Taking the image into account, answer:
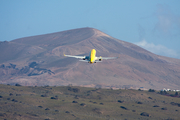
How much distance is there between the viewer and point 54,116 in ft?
282

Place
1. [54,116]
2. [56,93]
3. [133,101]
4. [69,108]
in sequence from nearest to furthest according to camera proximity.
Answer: [54,116] → [69,108] → [133,101] → [56,93]

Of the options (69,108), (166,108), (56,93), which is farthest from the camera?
(56,93)

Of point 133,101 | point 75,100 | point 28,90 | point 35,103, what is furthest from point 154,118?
point 28,90

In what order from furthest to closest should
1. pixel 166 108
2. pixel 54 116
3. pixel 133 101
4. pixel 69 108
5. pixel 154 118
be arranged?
1. pixel 133 101
2. pixel 166 108
3. pixel 69 108
4. pixel 154 118
5. pixel 54 116

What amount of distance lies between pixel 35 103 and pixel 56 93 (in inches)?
996

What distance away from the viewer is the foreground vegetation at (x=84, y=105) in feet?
288

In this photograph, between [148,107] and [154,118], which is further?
[148,107]

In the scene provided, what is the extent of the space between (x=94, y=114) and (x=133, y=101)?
2838 cm

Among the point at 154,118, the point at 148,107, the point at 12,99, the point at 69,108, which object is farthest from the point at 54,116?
the point at 148,107

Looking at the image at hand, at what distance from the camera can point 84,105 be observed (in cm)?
10175

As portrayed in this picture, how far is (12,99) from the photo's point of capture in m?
103

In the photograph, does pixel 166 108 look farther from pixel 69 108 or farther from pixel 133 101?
pixel 69 108

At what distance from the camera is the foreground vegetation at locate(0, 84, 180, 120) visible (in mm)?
87875

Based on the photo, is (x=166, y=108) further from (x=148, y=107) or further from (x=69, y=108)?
(x=69, y=108)
